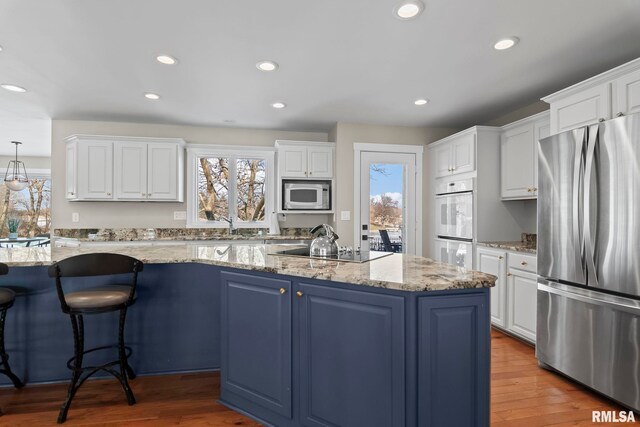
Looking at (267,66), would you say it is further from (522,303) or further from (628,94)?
(522,303)

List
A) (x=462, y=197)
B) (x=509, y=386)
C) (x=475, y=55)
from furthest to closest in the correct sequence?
(x=462, y=197), (x=475, y=55), (x=509, y=386)

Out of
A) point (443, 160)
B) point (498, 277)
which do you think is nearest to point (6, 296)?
point (498, 277)

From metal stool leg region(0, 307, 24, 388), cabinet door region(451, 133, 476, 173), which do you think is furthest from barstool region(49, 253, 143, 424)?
cabinet door region(451, 133, 476, 173)

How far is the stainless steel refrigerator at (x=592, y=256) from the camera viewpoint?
1.94m

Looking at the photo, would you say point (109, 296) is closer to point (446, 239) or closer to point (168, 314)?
point (168, 314)

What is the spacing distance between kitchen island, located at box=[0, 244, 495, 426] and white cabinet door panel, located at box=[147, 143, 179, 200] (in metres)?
2.28

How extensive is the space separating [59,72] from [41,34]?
0.73 meters

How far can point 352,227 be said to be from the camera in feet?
14.8

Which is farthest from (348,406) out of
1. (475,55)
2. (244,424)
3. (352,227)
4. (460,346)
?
(352,227)

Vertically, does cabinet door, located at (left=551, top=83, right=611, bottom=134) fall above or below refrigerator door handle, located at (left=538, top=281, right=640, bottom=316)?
above

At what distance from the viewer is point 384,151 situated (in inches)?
180

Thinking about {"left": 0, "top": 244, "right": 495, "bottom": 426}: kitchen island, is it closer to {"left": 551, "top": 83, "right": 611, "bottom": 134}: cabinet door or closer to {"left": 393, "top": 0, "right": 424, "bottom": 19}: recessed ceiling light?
{"left": 393, "top": 0, "right": 424, "bottom": 19}: recessed ceiling light

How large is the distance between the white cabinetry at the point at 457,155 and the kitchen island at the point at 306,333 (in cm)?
224

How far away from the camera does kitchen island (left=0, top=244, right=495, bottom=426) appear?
1.38 metres
